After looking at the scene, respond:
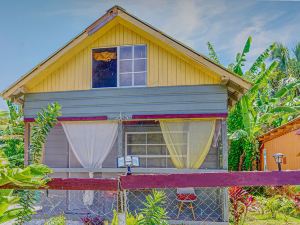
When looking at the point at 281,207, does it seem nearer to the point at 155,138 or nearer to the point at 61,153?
the point at 155,138

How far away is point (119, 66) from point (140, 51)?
585 millimetres

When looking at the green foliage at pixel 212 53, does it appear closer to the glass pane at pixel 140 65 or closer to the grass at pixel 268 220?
the glass pane at pixel 140 65

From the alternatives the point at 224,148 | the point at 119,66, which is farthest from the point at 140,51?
the point at 224,148

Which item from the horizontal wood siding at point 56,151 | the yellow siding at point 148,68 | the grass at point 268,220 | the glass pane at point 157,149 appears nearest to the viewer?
Answer: the grass at point 268,220

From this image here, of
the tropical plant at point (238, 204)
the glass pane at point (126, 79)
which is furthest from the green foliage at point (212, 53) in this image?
the tropical plant at point (238, 204)

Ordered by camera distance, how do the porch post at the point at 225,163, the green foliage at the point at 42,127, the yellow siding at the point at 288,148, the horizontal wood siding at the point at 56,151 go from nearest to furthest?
the green foliage at the point at 42,127
the porch post at the point at 225,163
the horizontal wood siding at the point at 56,151
the yellow siding at the point at 288,148

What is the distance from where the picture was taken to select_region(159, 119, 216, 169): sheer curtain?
716 centimetres

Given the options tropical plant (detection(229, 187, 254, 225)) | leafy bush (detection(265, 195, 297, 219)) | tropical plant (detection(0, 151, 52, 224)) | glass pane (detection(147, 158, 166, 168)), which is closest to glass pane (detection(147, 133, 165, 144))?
glass pane (detection(147, 158, 166, 168))

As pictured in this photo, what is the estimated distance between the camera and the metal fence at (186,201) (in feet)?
6.73

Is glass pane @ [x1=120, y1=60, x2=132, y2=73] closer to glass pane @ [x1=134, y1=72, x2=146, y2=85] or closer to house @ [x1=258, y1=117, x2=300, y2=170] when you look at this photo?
glass pane @ [x1=134, y1=72, x2=146, y2=85]

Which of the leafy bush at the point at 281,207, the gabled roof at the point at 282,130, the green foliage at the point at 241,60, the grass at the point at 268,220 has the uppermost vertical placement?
the green foliage at the point at 241,60

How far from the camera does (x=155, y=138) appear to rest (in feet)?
30.6

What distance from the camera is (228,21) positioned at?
594 centimetres

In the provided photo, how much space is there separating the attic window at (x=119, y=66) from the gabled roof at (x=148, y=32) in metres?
0.54
